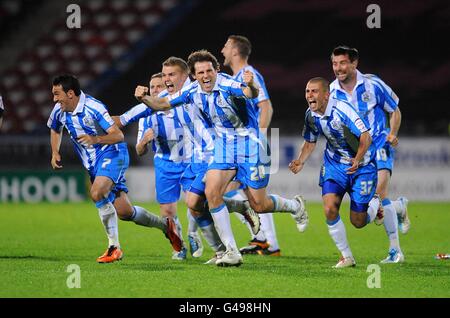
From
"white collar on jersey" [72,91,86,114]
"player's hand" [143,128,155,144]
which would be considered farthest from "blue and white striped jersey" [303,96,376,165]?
"white collar on jersey" [72,91,86,114]

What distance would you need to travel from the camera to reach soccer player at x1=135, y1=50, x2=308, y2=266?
26.6 feet

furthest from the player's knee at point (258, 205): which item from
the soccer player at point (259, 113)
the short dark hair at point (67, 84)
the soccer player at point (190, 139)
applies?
the short dark hair at point (67, 84)

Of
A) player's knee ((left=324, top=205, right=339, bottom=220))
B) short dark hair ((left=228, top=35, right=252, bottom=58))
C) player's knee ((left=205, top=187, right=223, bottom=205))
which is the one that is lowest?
player's knee ((left=324, top=205, right=339, bottom=220))

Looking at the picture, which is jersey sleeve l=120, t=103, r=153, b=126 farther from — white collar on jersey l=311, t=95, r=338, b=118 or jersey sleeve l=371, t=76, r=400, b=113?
jersey sleeve l=371, t=76, r=400, b=113

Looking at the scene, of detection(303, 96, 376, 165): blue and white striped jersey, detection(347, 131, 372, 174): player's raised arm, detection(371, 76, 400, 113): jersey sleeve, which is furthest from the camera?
detection(371, 76, 400, 113): jersey sleeve

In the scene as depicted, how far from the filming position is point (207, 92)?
8195 mm

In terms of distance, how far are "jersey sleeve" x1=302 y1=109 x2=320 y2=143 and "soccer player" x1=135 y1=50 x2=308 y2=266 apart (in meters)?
0.47

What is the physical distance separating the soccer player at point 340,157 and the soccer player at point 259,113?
1.35 meters

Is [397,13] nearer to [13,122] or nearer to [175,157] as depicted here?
[13,122]

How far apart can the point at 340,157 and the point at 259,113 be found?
1.89 m

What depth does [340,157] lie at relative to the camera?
838 centimetres

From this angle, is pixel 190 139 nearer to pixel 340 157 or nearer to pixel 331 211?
pixel 340 157

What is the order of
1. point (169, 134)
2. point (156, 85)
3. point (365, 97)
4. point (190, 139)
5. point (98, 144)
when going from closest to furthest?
point (98, 144) → point (365, 97) → point (190, 139) → point (169, 134) → point (156, 85)

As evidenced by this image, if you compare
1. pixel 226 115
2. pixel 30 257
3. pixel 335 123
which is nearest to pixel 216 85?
pixel 226 115
